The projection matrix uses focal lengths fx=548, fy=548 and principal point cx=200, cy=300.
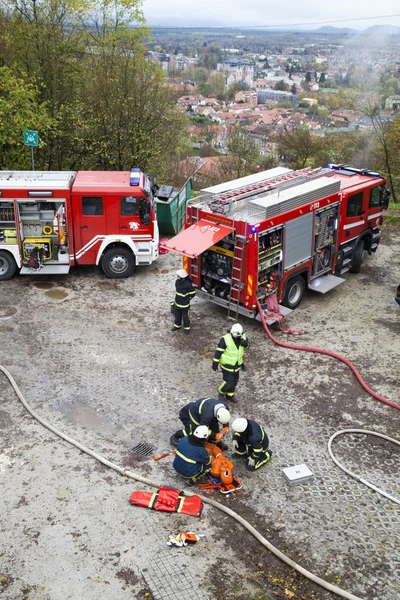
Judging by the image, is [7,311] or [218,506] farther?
[7,311]

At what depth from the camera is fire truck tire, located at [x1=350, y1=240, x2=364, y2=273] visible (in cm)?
1430

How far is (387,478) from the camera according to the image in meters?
7.63

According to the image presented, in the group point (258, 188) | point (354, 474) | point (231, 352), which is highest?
point (258, 188)

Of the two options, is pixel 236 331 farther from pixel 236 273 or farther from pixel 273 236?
pixel 273 236

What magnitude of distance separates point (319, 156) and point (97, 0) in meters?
15.8

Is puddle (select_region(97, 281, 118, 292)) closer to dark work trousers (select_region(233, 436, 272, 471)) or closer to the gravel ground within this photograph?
the gravel ground

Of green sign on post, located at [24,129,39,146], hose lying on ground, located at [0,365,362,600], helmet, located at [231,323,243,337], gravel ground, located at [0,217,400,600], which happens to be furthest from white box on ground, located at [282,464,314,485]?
green sign on post, located at [24,129,39,146]

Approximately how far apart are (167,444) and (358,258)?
8.35 meters

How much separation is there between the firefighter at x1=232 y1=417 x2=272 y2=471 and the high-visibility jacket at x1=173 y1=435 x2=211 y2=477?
579 mm

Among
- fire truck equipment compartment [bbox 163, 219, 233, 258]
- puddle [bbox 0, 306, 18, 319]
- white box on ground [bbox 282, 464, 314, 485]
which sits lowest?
white box on ground [bbox 282, 464, 314, 485]

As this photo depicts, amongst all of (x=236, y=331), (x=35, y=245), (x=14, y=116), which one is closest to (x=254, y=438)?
(x=236, y=331)

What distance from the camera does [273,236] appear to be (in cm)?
1135

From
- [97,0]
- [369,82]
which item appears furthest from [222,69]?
[97,0]

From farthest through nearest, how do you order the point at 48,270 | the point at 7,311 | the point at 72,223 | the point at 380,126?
1. the point at 380,126
2. the point at 48,270
3. the point at 72,223
4. the point at 7,311
